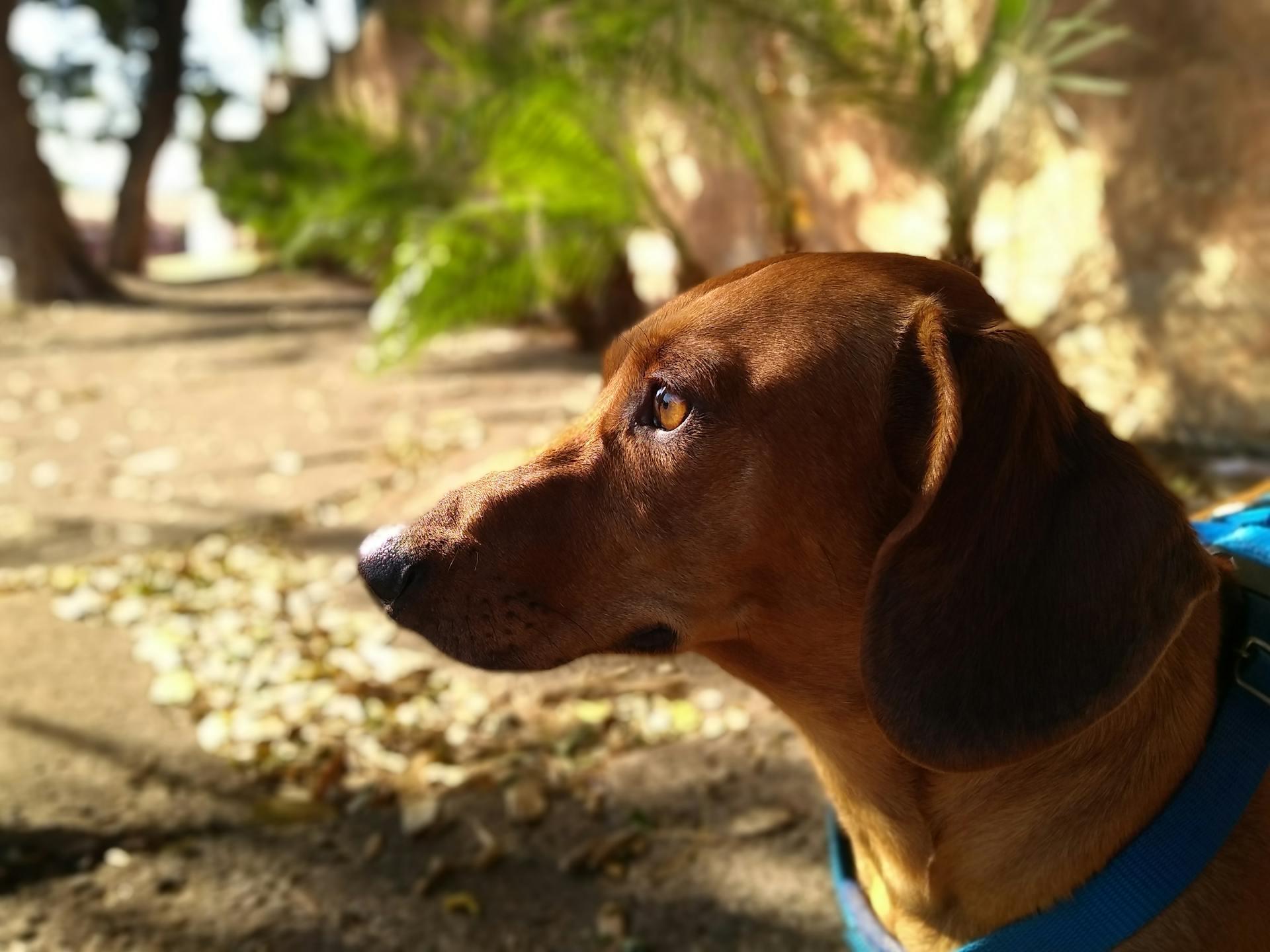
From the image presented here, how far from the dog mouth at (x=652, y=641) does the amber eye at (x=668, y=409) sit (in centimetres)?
31

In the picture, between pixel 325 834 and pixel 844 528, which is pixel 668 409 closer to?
pixel 844 528

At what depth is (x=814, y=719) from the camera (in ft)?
5.85

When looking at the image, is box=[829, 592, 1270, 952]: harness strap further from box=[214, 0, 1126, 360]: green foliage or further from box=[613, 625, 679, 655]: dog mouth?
box=[214, 0, 1126, 360]: green foliage

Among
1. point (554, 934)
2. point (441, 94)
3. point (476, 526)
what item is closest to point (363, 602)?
point (554, 934)

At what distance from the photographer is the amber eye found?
1719mm

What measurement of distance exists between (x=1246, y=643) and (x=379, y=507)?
14.7 ft

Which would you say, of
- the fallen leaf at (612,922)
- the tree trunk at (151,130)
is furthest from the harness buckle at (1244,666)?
the tree trunk at (151,130)

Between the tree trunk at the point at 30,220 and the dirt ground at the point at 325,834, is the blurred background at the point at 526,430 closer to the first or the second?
the dirt ground at the point at 325,834

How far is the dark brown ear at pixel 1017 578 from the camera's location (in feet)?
4.59

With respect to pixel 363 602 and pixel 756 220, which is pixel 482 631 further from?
pixel 756 220

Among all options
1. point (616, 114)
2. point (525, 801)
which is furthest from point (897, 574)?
point (616, 114)

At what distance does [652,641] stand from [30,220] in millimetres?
13941

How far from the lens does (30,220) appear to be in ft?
43.4

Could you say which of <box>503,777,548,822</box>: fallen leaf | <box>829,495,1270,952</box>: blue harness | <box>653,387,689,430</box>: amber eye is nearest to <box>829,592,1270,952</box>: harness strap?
<box>829,495,1270,952</box>: blue harness
